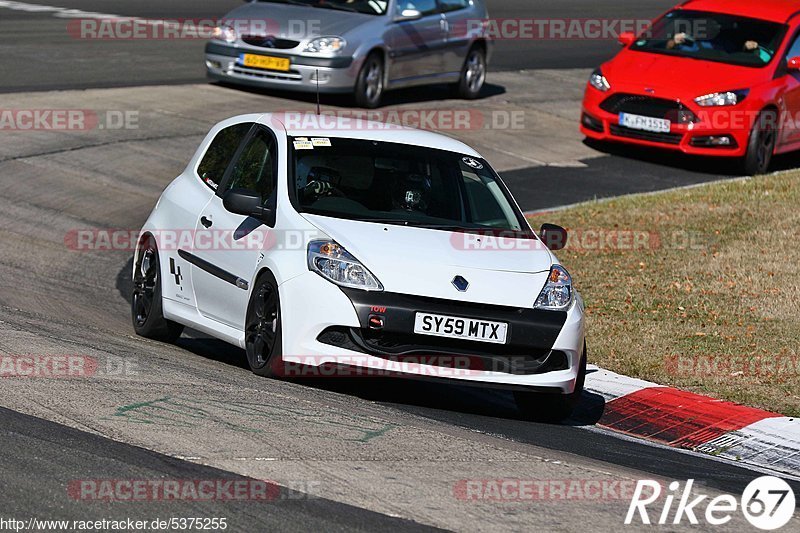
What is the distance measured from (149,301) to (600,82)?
1025cm

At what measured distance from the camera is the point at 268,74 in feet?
63.0

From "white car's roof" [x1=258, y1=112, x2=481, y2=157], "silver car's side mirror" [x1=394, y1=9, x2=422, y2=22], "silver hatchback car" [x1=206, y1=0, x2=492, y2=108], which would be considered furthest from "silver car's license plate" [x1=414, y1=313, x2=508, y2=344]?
"silver car's side mirror" [x1=394, y1=9, x2=422, y2=22]

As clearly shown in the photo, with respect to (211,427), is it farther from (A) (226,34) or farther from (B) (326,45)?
(A) (226,34)

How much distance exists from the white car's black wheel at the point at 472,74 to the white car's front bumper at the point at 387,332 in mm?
13849

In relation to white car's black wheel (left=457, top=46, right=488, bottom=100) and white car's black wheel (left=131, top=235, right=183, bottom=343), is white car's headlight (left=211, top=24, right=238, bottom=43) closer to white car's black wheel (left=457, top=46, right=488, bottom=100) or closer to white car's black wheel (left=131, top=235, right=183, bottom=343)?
white car's black wheel (left=457, top=46, right=488, bottom=100)

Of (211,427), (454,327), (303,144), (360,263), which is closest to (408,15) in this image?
(303,144)

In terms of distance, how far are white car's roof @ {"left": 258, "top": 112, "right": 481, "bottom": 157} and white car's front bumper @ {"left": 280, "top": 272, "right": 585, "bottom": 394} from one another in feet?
4.93

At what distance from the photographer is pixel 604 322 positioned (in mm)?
11211

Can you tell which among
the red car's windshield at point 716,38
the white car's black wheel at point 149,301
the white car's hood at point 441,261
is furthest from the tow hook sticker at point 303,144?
the red car's windshield at point 716,38

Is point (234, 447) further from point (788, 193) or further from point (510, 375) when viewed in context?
A: point (788, 193)

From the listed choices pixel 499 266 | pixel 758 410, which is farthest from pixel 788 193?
pixel 499 266

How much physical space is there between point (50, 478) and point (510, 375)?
3.07m

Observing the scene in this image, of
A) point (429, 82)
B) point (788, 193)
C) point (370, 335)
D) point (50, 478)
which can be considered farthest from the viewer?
point (429, 82)

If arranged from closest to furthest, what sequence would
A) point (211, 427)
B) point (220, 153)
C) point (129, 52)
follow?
point (211, 427) < point (220, 153) < point (129, 52)
